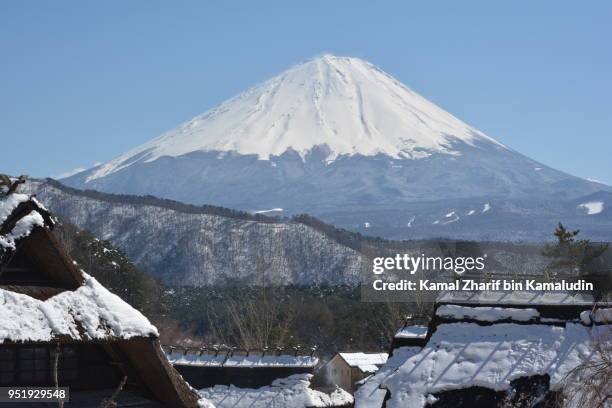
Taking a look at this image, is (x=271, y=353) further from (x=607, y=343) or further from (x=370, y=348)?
(x=370, y=348)

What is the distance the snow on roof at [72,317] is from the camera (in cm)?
1320

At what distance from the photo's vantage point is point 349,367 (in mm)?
46688

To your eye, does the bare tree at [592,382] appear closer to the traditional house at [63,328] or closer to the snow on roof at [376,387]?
the snow on roof at [376,387]

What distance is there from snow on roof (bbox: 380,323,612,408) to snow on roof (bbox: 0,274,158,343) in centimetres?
608

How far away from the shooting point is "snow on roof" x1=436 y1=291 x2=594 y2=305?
20159mm

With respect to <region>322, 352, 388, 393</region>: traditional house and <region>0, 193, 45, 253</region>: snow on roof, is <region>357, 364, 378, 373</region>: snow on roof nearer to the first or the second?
<region>322, 352, 388, 393</region>: traditional house

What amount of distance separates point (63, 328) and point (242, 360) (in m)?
16.5

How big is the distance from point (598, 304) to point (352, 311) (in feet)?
146

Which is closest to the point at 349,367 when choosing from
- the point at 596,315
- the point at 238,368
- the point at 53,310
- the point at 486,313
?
the point at 238,368

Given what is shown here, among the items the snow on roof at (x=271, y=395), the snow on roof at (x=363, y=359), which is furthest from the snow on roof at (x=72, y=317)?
the snow on roof at (x=363, y=359)

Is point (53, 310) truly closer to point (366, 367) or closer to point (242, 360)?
point (242, 360)

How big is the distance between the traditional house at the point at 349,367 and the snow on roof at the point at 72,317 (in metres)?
31.6

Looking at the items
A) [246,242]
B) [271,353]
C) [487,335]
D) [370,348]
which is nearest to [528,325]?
[487,335]

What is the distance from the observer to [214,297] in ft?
262
